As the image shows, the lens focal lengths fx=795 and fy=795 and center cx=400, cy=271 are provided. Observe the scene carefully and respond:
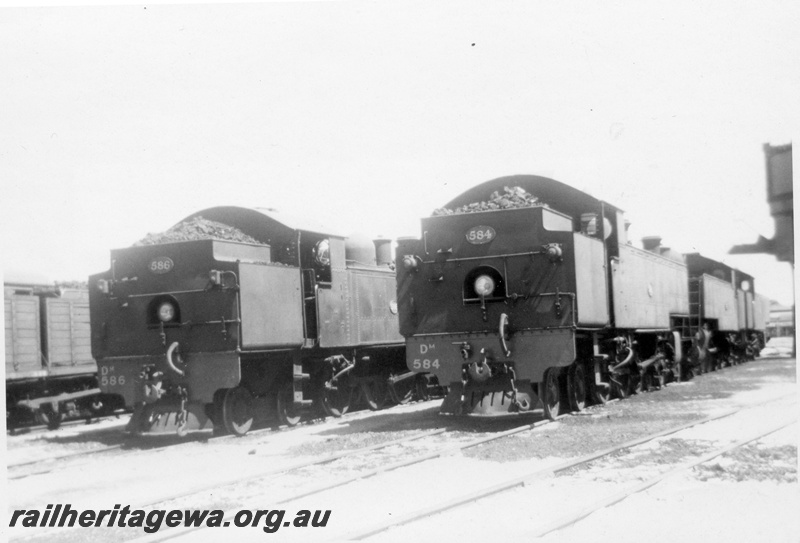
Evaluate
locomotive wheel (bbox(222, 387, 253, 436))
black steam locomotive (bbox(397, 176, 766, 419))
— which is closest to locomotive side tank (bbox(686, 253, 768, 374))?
black steam locomotive (bbox(397, 176, 766, 419))

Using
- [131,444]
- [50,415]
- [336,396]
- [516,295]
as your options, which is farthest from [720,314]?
[50,415]

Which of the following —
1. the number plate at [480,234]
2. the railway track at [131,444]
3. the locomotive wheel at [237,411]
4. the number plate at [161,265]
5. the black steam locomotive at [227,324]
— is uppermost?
the number plate at [480,234]

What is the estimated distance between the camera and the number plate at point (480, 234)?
11508mm

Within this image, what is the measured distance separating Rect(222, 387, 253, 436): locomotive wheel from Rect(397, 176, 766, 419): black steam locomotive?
2.77 m

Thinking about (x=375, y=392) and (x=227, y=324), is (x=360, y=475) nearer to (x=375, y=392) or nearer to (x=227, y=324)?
(x=227, y=324)

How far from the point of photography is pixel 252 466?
30.6 ft

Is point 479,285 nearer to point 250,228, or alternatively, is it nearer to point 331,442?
point 331,442

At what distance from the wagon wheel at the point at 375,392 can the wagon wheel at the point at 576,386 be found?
4347 millimetres

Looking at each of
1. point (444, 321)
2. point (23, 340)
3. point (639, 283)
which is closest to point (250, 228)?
point (444, 321)

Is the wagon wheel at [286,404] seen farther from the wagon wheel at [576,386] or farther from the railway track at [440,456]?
the wagon wheel at [576,386]

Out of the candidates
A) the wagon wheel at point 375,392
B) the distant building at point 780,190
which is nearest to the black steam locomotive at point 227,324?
the wagon wheel at point 375,392

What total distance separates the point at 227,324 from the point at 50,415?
17.6ft

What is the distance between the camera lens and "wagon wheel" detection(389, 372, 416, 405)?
16.4 metres

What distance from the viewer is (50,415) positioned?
14.6 meters
